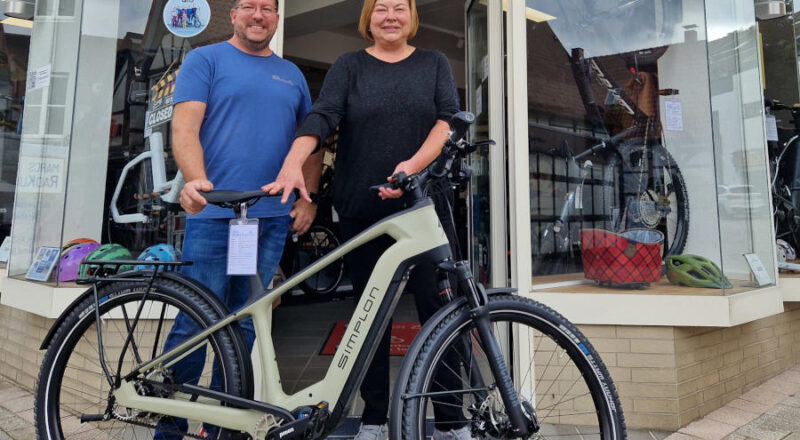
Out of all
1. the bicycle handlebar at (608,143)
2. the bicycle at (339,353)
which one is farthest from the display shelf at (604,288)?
the bicycle at (339,353)

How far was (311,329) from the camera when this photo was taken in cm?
434

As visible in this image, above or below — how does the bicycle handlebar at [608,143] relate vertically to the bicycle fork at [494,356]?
above

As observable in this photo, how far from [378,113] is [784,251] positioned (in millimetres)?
3606

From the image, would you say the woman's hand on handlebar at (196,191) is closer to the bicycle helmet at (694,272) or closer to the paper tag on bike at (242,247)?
the paper tag on bike at (242,247)

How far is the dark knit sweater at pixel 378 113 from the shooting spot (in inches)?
72.9

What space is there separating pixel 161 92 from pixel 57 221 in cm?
103

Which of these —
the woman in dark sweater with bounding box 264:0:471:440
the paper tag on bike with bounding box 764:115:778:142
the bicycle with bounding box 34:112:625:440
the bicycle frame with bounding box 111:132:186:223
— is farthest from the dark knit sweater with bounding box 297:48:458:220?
the paper tag on bike with bounding box 764:115:778:142

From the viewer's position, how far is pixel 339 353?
1.49 m

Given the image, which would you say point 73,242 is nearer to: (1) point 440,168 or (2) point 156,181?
(2) point 156,181

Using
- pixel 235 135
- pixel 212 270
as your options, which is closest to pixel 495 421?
pixel 212 270

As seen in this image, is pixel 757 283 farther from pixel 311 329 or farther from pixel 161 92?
pixel 161 92

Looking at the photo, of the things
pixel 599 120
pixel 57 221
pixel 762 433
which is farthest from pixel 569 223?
pixel 57 221

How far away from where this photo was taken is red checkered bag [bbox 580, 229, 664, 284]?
269 cm

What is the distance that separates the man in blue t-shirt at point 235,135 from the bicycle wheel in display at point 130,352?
0.65 ft
